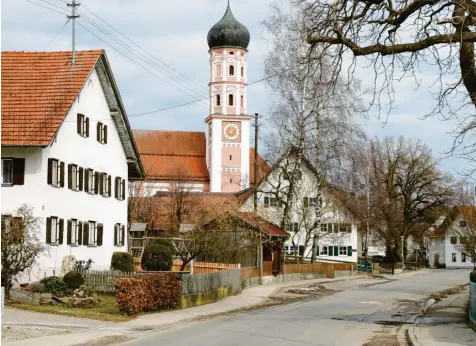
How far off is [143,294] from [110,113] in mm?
18347

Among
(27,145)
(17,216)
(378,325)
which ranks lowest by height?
(378,325)

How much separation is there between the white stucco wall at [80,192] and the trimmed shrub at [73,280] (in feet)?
9.24

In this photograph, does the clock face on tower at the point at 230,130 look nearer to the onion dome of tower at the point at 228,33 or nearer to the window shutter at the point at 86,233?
the onion dome of tower at the point at 228,33

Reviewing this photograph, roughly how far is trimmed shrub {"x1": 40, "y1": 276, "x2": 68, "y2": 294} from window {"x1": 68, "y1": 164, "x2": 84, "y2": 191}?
7517 mm

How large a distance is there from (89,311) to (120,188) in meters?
19.2

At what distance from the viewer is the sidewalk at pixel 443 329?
60.4ft

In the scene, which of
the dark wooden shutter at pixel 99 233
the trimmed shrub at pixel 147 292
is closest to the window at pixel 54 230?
the dark wooden shutter at pixel 99 233

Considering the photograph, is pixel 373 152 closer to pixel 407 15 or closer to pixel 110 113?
pixel 110 113

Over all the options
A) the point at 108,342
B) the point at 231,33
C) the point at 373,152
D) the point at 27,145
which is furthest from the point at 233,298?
the point at 231,33

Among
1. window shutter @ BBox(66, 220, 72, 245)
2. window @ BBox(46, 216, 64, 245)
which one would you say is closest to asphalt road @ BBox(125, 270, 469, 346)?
window @ BBox(46, 216, 64, 245)

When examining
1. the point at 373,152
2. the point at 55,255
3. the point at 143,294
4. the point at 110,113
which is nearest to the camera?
the point at 143,294

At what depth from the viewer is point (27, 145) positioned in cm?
3156

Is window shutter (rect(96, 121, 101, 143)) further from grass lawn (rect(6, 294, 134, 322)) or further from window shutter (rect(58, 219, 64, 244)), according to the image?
grass lawn (rect(6, 294, 134, 322))

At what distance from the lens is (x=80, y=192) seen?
37.9 meters
